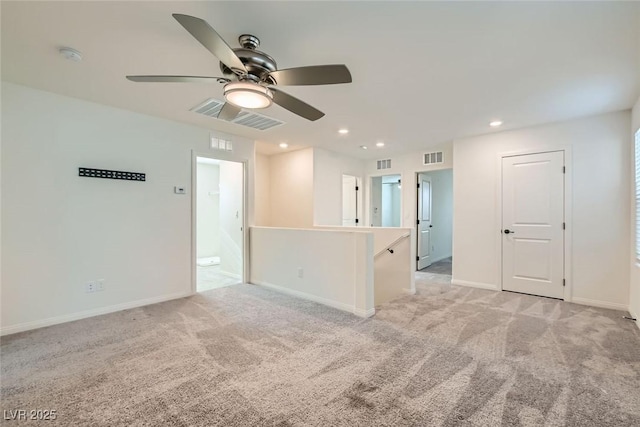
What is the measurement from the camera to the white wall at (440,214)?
6.99m

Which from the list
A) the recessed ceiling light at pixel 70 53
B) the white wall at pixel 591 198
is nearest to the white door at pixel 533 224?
the white wall at pixel 591 198

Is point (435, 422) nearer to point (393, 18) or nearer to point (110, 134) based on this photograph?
point (393, 18)

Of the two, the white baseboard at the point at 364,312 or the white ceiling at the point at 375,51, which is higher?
the white ceiling at the point at 375,51

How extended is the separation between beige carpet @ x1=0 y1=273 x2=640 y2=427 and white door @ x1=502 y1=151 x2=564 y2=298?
732 mm

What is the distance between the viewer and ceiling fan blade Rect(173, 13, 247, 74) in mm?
1381

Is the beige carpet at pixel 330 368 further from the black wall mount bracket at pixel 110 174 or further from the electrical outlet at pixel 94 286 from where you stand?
the black wall mount bracket at pixel 110 174

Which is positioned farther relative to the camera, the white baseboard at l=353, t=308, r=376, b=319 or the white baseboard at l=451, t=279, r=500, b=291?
the white baseboard at l=451, t=279, r=500, b=291

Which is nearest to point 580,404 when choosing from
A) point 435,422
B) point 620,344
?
point 435,422

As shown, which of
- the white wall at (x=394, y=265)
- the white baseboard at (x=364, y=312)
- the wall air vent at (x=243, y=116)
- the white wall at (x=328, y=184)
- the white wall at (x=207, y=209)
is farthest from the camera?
the white wall at (x=207, y=209)

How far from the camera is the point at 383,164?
21.2ft

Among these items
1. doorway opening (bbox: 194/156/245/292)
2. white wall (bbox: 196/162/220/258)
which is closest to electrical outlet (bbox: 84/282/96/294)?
doorway opening (bbox: 194/156/245/292)

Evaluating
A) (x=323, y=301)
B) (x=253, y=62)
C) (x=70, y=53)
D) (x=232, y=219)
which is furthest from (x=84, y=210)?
(x=323, y=301)

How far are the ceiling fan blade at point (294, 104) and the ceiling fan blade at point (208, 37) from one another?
1.24 ft

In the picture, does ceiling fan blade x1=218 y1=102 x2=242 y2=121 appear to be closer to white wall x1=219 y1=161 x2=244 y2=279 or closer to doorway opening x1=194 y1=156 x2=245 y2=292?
doorway opening x1=194 y1=156 x2=245 y2=292
